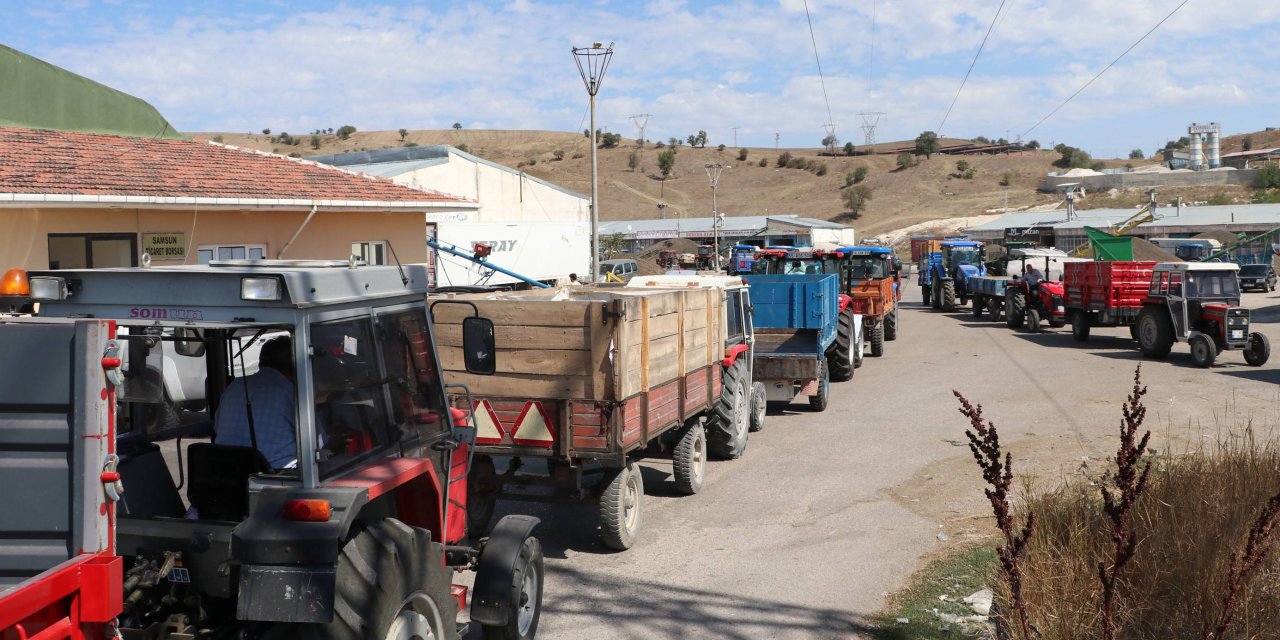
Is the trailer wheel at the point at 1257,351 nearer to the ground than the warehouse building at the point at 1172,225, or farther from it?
nearer to the ground

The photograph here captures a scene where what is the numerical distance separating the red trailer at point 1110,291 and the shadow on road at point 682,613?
59.0ft

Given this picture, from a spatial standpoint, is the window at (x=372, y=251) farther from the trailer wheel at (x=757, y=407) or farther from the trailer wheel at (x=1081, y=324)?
the trailer wheel at (x=1081, y=324)

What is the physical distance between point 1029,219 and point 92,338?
68.1 meters

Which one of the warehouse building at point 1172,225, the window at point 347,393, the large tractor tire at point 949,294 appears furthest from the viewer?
the warehouse building at point 1172,225

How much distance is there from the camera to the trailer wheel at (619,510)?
7996 millimetres

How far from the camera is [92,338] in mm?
3078

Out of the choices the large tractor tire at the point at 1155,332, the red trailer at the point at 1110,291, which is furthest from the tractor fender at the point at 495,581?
the red trailer at the point at 1110,291

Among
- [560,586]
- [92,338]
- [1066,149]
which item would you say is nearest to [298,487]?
[92,338]

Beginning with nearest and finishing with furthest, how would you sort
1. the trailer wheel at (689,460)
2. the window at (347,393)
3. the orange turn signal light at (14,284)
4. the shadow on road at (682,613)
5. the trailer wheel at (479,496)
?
the orange turn signal light at (14,284) → the window at (347,393) → the shadow on road at (682,613) → the trailer wheel at (479,496) → the trailer wheel at (689,460)

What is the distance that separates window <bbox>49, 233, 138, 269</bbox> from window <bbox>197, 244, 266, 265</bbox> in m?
1.09

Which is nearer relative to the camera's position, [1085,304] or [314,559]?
[314,559]

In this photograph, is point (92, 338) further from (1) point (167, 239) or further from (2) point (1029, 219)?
(2) point (1029, 219)

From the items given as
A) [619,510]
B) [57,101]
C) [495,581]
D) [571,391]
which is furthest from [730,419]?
[57,101]

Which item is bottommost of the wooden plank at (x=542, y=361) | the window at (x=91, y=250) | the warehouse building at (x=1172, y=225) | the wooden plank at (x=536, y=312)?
the wooden plank at (x=542, y=361)
